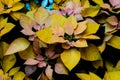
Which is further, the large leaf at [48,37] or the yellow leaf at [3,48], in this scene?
the yellow leaf at [3,48]

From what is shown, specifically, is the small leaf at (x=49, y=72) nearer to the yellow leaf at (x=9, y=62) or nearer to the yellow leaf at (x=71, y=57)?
the yellow leaf at (x=71, y=57)

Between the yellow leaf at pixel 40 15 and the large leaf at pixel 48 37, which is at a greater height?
the yellow leaf at pixel 40 15

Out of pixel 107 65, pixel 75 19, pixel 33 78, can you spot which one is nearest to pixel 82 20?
pixel 75 19

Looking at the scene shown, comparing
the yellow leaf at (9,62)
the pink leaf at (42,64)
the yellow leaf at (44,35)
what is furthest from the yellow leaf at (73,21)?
the yellow leaf at (9,62)

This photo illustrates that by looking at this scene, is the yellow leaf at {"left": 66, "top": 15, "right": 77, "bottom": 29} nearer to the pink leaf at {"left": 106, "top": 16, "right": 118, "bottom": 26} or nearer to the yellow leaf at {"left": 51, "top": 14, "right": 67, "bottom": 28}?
the yellow leaf at {"left": 51, "top": 14, "right": 67, "bottom": 28}

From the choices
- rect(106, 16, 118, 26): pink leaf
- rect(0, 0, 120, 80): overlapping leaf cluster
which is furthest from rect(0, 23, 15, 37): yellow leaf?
rect(106, 16, 118, 26): pink leaf

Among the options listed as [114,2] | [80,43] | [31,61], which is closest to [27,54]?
[31,61]
